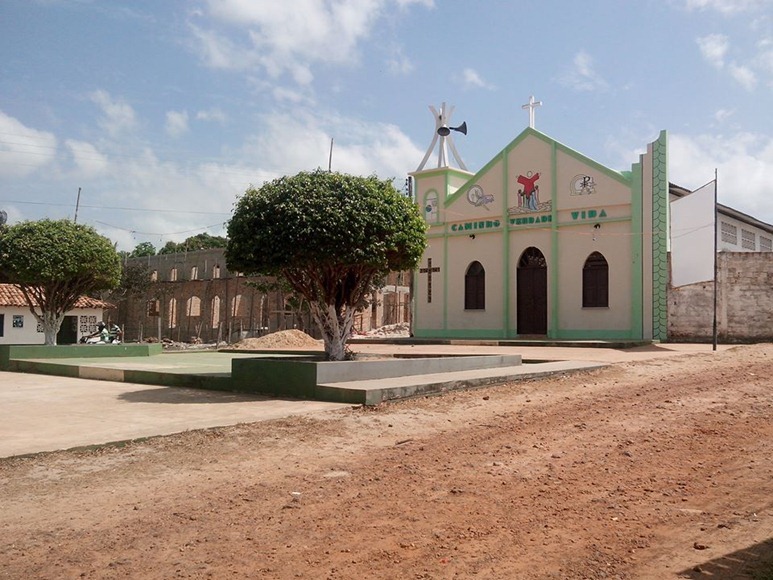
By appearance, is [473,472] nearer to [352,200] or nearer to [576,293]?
[352,200]

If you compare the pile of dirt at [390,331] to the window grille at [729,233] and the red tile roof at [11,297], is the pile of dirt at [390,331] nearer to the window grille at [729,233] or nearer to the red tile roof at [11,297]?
the red tile roof at [11,297]

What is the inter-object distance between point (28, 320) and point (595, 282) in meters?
25.7

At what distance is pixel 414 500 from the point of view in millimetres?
5043

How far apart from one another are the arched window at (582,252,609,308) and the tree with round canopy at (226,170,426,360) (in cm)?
1431

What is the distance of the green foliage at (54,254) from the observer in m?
17.9

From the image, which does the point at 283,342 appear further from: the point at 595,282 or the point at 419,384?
the point at 419,384

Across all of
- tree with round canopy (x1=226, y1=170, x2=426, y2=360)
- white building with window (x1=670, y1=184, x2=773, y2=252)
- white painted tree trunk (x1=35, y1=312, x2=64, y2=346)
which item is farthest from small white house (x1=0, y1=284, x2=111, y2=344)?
white building with window (x1=670, y1=184, x2=773, y2=252)

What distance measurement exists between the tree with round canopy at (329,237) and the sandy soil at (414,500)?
321 cm

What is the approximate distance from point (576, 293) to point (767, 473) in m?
20.1

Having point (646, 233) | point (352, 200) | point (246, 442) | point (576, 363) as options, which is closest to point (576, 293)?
point (646, 233)

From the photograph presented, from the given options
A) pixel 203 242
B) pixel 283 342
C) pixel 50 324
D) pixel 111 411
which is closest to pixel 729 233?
pixel 283 342

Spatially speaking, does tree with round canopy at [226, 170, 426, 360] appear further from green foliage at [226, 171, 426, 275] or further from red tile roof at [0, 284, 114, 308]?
red tile roof at [0, 284, 114, 308]

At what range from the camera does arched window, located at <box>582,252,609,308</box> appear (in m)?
24.5

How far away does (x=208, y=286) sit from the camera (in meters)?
41.3
